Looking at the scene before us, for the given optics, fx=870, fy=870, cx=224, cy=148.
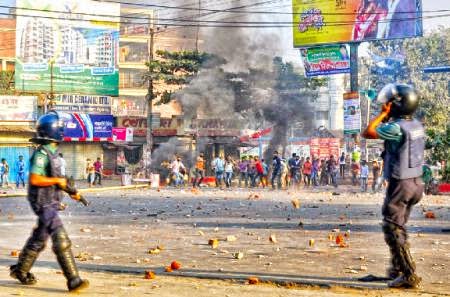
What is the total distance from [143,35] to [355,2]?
3212 centimetres

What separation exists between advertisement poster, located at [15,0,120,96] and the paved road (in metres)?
32.4

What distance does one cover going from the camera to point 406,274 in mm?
8039

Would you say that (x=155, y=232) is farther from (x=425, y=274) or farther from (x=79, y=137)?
(x=79, y=137)

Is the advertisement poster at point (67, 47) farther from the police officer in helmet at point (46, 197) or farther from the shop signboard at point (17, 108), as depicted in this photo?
the police officer in helmet at point (46, 197)

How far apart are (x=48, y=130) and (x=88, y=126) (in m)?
48.1

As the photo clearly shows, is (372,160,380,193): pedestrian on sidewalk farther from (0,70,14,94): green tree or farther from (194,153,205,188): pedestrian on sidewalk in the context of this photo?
(0,70,14,94): green tree

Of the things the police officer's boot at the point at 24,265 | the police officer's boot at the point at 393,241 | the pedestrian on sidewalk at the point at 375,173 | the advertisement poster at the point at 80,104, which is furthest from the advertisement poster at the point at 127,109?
the police officer's boot at the point at 393,241

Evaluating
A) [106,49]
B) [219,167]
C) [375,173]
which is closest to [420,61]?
[106,49]

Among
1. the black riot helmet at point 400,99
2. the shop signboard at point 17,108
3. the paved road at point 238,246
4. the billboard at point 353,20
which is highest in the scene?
the billboard at point 353,20

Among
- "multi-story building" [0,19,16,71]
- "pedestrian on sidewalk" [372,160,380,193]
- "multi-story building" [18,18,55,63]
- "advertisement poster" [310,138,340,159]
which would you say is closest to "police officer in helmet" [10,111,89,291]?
"pedestrian on sidewalk" [372,160,380,193]

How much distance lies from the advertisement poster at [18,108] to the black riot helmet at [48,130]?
46.6m

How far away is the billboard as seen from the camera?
46125mm

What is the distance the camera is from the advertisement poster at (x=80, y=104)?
56.4 meters

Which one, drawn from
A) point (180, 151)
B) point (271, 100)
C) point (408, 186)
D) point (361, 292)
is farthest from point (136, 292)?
point (271, 100)
